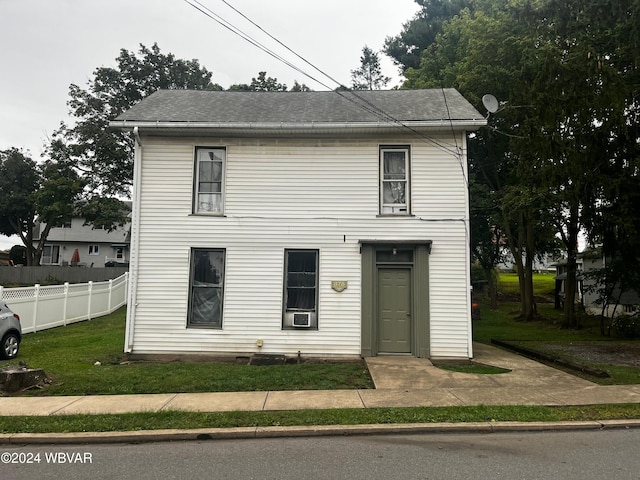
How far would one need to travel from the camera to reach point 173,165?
1050 centimetres

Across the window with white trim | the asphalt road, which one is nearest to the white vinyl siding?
the asphalt road

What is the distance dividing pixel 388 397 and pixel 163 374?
4.48 m

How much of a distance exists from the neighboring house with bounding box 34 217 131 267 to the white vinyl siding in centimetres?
3581

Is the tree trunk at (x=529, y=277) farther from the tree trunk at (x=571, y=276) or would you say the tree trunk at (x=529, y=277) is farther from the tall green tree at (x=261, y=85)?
the tall green tree at (x=261, y=85)

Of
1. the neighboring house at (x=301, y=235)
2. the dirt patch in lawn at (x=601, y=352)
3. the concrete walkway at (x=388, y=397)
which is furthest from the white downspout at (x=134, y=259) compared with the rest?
the dirt patch in lawn at (x=601, y=352)

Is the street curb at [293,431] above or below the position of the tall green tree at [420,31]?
below

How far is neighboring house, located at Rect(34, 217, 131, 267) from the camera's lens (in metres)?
42.9

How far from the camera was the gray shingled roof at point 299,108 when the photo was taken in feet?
33.9

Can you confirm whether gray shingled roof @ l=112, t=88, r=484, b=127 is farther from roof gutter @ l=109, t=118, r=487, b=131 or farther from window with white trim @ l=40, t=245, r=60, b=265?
window with white trim @ l=40, t=245, r=60, b=265

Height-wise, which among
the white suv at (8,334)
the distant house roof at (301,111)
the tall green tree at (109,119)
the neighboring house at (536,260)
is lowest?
the white suv at (8,334)

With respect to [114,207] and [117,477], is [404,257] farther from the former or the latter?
[114,207]

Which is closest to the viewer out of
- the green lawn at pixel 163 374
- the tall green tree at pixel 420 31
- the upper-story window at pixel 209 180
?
the green lawn at pixel 163 374

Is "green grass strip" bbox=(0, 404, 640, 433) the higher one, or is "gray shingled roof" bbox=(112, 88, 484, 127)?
"gray shingled roof" bbox=(112, 88, 484, 127)

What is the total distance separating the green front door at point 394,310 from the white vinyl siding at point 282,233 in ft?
1.90
